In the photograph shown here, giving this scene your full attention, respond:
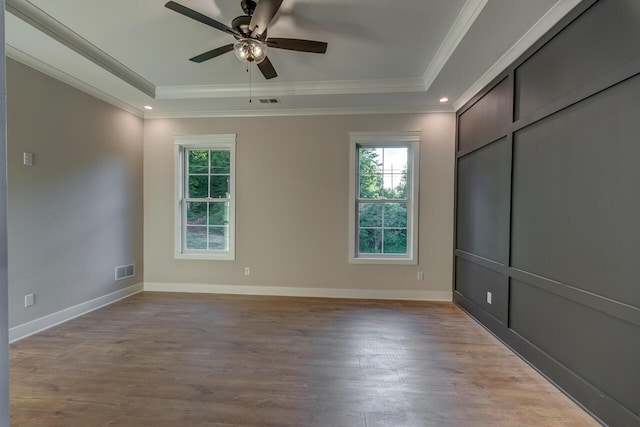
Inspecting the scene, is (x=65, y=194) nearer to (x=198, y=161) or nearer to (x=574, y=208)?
(x=198, y=161)

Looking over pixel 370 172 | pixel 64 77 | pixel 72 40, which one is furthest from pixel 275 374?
pixel 64 77

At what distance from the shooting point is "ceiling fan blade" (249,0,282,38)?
178cm

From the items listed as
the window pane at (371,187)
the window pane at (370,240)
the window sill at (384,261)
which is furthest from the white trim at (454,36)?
the window sill at (384,261)

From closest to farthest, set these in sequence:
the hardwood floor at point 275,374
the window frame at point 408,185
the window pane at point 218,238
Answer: the hardwood floor at point 275,374
the window frame at point 408,185
the window pane at point 218,238

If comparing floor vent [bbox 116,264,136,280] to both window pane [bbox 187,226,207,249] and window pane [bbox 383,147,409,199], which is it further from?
window pane [bbox 383,147,409,199]

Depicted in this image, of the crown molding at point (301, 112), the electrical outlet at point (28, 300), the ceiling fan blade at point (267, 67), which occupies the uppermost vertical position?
the crown molding at point (301, 112)

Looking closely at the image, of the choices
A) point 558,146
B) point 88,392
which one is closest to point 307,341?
point 88,392

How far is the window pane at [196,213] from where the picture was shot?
4.35m

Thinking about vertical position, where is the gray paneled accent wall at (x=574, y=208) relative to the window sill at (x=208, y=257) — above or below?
above

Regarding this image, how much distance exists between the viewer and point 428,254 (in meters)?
3.96

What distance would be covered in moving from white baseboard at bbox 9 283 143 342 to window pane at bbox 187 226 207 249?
3.22 feet

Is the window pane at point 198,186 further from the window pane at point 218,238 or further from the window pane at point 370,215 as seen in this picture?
the window pane at point 370,215

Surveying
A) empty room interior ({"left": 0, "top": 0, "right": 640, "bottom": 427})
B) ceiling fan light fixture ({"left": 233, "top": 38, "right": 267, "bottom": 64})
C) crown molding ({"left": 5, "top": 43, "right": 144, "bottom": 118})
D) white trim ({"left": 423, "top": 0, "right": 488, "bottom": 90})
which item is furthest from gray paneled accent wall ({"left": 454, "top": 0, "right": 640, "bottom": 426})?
crown molding ({"left": 5, "top": 43, "right": 144, "bottom": 118})

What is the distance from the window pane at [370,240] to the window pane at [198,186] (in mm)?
2490
